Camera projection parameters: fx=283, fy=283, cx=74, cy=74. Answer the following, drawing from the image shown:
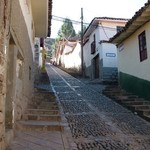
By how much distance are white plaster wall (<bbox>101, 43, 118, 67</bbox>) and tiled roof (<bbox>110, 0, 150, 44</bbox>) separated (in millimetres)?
7019

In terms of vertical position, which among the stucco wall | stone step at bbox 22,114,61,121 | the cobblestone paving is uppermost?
the stucco wall

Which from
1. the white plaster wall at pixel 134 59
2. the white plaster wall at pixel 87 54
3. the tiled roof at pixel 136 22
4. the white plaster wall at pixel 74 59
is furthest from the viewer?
the white plaster wall at pixel 74 59

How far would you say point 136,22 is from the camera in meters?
12.6

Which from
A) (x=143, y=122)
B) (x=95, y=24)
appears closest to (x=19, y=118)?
(x=143, y=122)

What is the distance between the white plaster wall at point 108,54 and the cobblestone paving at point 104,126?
1055 centimetres

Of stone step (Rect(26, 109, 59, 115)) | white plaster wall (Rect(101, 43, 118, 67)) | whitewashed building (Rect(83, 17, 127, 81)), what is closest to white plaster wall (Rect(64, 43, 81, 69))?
whitewashed building (Rect(83, 17, 127, 81))

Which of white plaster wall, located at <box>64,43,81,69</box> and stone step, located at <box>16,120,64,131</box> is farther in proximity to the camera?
white plaster wall, located at <box>64,43,81,69</box>

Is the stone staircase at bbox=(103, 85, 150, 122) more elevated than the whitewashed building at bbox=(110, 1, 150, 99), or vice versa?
the whitewashed building at bbox=(110, 1, 150, 99)

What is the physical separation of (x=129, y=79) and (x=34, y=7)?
21.5 feet

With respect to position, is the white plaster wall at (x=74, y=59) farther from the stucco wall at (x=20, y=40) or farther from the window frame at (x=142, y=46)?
the stucco wall at (x=20, y=40)

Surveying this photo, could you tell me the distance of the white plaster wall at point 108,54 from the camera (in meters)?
23.0

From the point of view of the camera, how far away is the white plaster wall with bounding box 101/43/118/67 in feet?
75.4

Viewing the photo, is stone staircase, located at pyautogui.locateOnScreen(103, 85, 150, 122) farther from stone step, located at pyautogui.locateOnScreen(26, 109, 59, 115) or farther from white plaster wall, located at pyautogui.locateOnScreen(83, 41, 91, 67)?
white plaster wall, located at pyautogui.locateOnScreen(83, 41, 91, 67)

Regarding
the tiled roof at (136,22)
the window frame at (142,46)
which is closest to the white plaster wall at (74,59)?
the tiled roof at (136,22)
